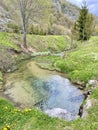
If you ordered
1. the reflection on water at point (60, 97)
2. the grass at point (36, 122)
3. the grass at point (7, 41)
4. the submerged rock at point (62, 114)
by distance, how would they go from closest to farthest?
the grass at point (36, 122)
the submerged rock at point (62, 114)
the reflection on water at point (60, 97)
the grass at point (7, 41)

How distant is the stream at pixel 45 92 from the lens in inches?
1029

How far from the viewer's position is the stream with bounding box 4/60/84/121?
26.1 m

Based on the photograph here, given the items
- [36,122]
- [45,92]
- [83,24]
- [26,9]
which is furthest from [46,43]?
[36,122]

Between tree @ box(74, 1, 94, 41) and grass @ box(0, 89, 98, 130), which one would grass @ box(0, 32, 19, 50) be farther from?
grass @ box(0, 89, 98, 130)

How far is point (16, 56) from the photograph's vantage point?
54250 mm

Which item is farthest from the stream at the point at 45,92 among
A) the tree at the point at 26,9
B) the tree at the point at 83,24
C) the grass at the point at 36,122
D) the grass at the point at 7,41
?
the tree at the point at 83,24

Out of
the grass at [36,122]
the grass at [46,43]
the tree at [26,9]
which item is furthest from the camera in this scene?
the grass at [46,43]

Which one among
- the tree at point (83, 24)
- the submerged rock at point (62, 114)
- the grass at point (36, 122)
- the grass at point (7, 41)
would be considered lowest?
the submerged rock at point (62, 114)

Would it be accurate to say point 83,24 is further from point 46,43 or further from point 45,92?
point 45,92

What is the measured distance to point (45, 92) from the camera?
3134 centimetres

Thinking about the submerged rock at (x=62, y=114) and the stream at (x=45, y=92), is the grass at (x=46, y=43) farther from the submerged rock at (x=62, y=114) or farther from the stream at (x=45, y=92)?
the submerged rock at (x=62, y=114)

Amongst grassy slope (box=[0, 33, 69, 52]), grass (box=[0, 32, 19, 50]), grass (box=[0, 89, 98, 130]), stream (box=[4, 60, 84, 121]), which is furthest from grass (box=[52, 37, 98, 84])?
grassy slope (box=[0, 33, 69, 52])

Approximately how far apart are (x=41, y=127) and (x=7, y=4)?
105 metres

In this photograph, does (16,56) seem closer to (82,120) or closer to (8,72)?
(8,72)
